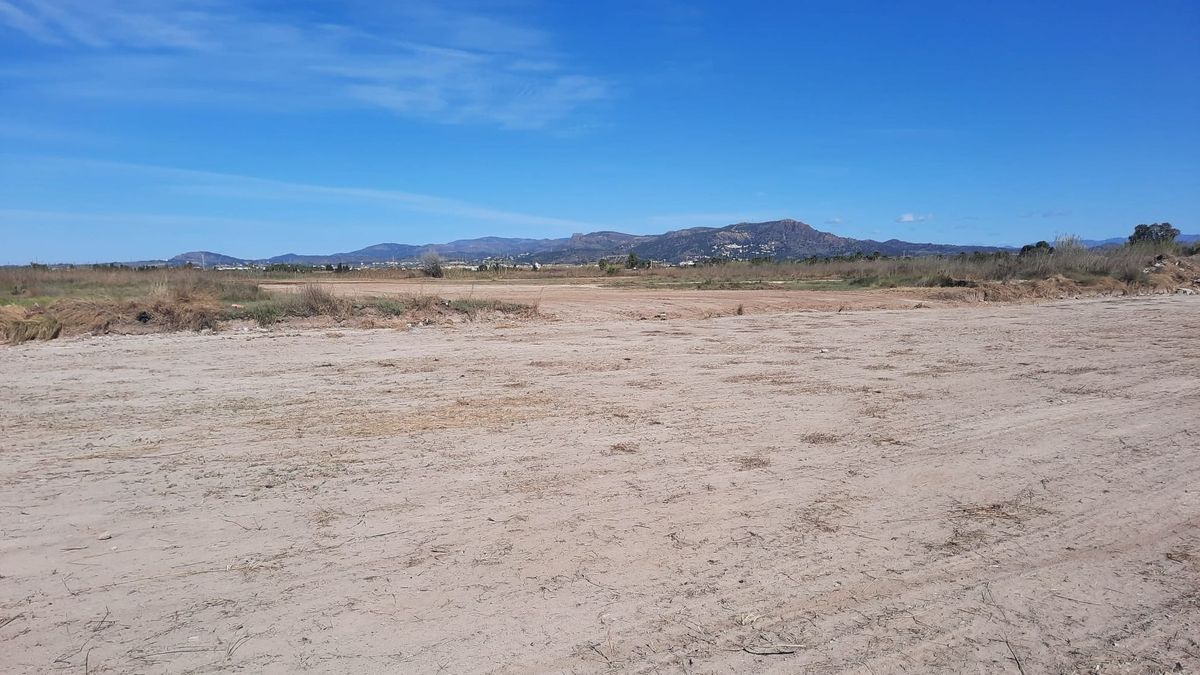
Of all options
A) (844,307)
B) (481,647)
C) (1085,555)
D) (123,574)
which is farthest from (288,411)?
(844,307)

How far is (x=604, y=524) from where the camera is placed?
549 cm

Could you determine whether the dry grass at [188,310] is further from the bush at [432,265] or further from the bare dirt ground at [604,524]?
the bush at [432,265]

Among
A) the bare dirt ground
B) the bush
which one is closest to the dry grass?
the bare dirt ground

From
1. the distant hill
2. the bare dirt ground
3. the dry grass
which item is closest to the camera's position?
the bare dirt ground

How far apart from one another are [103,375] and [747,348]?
10745 mm

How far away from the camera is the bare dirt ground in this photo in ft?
13.1

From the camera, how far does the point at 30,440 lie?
7.76 m

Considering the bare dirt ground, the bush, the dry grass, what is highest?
the bush

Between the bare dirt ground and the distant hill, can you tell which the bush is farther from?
the bare dirt ground

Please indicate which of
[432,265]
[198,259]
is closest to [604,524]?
[432,265]

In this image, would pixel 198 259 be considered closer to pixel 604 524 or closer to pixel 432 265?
pixel 432 265

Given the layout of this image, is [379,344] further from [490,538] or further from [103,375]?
[490,538]

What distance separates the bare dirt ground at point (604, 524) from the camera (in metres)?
3.98

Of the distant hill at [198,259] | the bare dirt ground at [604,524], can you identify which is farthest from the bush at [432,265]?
the bare dirt ground at [604,524]
